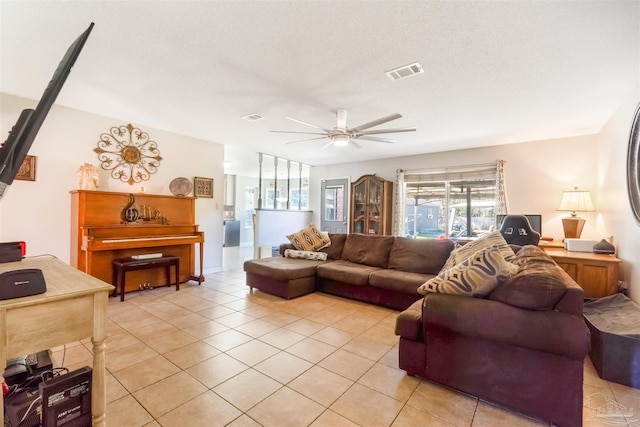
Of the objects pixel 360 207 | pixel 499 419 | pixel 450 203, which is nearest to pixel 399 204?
pixel 360 207

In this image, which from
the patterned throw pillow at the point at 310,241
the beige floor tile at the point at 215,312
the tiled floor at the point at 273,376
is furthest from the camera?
the patterned throw pillow at the point at 310,241

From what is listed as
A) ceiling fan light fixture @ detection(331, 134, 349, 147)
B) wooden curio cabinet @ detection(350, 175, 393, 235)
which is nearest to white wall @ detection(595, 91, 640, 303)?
ceiling fan light fixture @ detection(331, 134, 349, 147)

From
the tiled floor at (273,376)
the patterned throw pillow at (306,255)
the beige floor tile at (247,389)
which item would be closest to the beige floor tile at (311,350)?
the tiled floor at (273,376)

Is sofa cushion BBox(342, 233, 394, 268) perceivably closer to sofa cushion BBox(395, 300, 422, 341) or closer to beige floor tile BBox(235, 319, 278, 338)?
beige floor tile BBox(235, 319, 278, 338)

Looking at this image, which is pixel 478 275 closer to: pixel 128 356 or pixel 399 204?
pixel 128 356

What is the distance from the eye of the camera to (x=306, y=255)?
4.45m

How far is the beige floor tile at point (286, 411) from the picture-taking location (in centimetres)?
158

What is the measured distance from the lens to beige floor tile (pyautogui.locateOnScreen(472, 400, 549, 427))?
1.58 meters

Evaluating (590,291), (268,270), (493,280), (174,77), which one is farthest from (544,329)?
(174,77)

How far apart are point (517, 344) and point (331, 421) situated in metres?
1.16

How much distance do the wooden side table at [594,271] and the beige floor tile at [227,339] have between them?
3470mm

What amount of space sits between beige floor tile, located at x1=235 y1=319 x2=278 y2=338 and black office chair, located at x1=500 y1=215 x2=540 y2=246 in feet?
10.4

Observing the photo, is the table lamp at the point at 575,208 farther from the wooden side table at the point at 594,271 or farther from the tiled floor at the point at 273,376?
the tiled floor at the point at 273,376

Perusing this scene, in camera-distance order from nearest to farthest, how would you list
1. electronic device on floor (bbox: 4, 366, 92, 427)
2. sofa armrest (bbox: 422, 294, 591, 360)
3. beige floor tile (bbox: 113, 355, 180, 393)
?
electronic device on floor (bbox: 4, 366, 92, 427) → sofa armrest (bbox: 422, 294, 591, 360) → beige floor tile (bbox: 113, 355, 180, 393)
